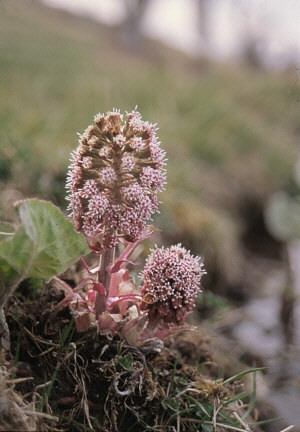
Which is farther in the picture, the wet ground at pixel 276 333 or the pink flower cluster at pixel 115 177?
the wet ground at pixel 276 333

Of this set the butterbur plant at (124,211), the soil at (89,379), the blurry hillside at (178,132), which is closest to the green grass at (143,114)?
the blurry hillside at (178,132)

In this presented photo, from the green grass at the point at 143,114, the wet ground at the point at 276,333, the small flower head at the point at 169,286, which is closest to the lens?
the small flower head at the point at 169,286

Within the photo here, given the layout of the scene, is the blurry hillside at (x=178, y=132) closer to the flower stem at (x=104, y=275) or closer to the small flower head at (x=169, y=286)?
the flower stem at (x=104, y=275)

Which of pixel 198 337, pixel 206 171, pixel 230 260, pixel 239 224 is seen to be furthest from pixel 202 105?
pixel 198 337

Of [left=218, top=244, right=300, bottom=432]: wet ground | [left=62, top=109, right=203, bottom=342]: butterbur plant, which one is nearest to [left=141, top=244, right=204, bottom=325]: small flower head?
[left=62, top=109, right=203, bottom=342]: butterbur plant

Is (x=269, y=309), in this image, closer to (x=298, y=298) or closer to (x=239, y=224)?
(x=298, y=298)

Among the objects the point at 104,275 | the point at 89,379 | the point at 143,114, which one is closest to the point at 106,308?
the point at 104,275

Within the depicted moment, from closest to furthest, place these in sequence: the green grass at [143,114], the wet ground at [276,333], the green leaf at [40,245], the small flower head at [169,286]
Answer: the green leaf at [40,245], the small flower head at [169,286], the wet ground at [276,333], the green grass at [143,114]
